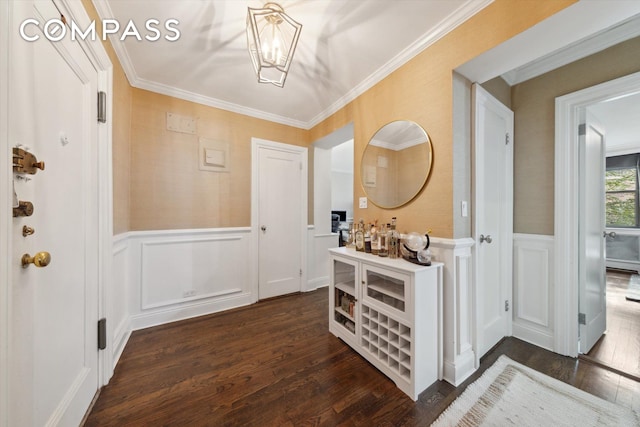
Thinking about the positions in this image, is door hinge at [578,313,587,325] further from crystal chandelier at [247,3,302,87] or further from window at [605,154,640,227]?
window at [605,154,640,227]

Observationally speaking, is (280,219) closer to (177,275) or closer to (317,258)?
(317,258)

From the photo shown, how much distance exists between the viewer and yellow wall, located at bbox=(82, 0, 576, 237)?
140cm

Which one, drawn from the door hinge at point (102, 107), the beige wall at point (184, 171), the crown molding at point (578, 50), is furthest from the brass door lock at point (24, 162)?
the crown molding at point (578, 50)

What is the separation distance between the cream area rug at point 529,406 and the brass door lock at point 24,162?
2129 mm

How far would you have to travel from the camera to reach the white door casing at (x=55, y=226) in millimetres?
711

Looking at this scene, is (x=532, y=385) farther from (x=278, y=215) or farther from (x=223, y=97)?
(x=223, y=97)

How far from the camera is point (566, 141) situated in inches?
67.1

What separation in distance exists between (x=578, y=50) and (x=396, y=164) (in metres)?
1.52

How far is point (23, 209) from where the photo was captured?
76cm

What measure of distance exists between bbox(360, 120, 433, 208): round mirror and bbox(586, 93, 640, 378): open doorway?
56.0 inches

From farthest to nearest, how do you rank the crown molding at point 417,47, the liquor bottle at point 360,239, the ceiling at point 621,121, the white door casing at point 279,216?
the white door casing at point 279,216, the ceiling at point 621,121, the liquor bottle at point 360,239, the crown molding at point 417,47

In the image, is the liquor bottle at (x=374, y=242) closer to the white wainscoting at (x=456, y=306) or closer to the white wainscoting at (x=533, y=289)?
the white wainscoting at (x=456, y=306)

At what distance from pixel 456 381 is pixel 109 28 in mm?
3301

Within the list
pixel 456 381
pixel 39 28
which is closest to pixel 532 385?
pixel 456 381
